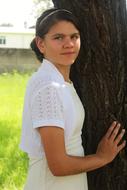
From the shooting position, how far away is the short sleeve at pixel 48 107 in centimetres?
223

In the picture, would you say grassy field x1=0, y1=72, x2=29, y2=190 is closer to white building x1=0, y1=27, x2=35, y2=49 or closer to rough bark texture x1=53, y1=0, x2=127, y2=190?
rough bark texture x1=53, y1=0, x2=127, y2=190

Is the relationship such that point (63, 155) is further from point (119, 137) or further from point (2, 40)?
point (2, 40)

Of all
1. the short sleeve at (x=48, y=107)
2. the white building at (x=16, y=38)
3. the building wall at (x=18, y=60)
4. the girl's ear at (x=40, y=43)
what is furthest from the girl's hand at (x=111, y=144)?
the white building at (x=16, y=38)

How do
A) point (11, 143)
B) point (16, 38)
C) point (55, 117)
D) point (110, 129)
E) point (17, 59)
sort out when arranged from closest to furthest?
point (55, 117) < point (110, 129) < point (11, 143) < point (17, 59) < point (16, 38)

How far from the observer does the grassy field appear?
5.34 metres

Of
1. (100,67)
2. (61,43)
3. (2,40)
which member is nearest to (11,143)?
(100,67)

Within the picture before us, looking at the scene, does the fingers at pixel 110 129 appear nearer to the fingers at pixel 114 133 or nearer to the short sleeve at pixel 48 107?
the fingers at pixel 114 133

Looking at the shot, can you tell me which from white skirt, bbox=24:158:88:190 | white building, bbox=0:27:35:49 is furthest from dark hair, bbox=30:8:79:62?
white building, bbox=0:27:35:49

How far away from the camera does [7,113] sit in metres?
9.48

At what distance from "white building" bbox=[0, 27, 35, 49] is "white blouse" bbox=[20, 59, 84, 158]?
22596 millimetres

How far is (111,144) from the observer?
2.59 m

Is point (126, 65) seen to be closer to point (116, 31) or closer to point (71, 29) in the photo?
point (116, 31)

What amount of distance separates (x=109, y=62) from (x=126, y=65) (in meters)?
0.11

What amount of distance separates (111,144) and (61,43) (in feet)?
1.92
